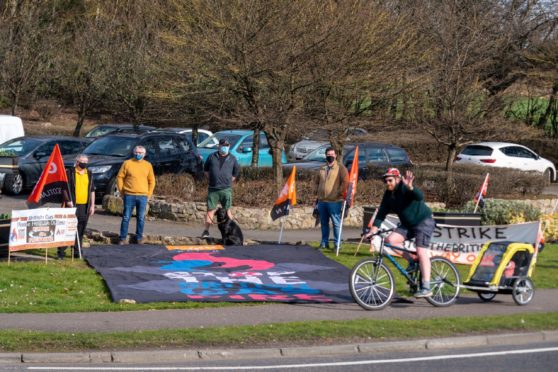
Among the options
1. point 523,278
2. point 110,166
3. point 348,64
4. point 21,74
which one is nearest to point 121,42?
point 21,74

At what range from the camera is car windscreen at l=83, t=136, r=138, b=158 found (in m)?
25.7

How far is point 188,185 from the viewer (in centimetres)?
2430

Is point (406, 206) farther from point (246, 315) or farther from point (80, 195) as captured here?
point (80, 195)

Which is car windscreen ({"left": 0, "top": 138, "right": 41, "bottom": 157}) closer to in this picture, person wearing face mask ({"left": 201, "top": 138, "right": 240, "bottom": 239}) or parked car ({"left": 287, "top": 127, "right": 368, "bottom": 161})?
parked car ({"left": 287, "top": 127, "right": 368, "bottom": 161})

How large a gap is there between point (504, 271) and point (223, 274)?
420 centimetres

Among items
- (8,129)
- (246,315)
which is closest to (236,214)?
(246,315)

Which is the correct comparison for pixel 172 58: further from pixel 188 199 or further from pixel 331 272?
pixel 331 272

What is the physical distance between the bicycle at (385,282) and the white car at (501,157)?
76.9ft

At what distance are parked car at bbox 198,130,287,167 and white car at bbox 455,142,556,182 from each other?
7.27 metres

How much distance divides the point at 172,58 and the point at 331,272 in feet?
33.3

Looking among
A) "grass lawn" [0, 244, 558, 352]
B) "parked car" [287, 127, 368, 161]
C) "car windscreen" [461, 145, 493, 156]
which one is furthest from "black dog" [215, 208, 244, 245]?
"car windscreen" [461, 145, 493, 156]

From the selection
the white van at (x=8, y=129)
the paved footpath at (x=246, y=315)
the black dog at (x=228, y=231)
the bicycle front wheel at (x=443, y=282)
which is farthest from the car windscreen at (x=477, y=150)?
the bicycle front wheel at (x=443, y=282)

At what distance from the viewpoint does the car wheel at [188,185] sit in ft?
79.1

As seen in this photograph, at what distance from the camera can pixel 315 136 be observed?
26234 mm
